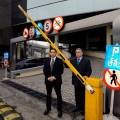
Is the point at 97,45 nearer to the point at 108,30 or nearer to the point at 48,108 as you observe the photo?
the point at 108,30

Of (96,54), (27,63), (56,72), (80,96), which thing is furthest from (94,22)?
(96,54)

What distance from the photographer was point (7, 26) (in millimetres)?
25562

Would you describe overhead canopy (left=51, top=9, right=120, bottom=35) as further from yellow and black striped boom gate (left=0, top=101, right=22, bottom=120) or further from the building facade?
yellow and black striped boom gate (left=0, top=101, right=22, bottom=120)

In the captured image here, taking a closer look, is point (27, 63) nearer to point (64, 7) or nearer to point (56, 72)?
point (64, 7)

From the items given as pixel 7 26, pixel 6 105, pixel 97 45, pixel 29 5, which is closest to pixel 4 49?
pixel 7 26

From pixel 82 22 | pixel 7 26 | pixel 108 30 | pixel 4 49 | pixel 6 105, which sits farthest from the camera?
pixel 4 49

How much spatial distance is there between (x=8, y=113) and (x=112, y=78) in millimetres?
2955

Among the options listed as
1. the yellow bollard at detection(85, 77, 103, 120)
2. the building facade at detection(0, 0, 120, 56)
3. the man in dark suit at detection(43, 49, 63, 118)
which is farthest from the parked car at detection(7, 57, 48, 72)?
the yellow bollard at detection(85, 77, 103, 120)

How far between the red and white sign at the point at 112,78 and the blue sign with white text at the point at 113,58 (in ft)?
0.47

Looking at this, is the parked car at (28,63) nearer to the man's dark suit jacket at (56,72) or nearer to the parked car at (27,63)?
the parked car at (27,63)

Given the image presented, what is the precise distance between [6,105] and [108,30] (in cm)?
1768

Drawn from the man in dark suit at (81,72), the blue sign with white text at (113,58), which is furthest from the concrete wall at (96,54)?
the blue sign with white text at (113,58)

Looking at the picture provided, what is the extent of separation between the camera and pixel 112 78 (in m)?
3.95

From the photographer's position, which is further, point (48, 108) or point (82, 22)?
point (82, 22)
